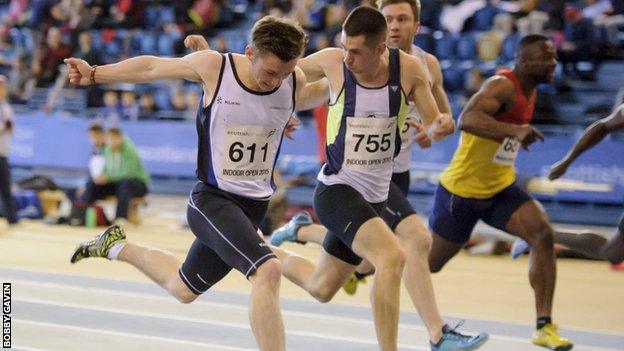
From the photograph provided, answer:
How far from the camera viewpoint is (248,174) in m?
6.63

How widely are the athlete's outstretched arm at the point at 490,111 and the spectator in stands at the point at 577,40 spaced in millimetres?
9351

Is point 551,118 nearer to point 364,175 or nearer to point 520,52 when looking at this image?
point 520,52

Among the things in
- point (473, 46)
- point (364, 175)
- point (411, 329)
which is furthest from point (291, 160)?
point (364, 175)

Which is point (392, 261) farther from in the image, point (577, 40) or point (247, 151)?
point (577, 40)

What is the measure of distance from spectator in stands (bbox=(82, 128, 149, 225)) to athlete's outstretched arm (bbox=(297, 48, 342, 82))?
11553 millimetres

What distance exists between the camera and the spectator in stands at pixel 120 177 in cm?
1847

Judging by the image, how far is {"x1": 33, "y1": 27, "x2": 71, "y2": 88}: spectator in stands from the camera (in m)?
24.8

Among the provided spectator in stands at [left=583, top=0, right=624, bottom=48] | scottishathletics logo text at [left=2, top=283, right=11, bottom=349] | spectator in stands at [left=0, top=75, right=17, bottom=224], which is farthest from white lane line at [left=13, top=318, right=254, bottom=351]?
spectator in stands at [left=583, top=0, right=624, bottom=48]

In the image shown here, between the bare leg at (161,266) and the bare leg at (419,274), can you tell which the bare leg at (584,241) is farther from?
the bare leg at (161,266)

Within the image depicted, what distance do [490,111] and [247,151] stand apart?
89.8 inches

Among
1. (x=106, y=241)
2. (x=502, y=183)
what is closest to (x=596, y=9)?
(x=502, y=183)

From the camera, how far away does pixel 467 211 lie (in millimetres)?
8641

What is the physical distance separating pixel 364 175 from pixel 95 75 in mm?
1625

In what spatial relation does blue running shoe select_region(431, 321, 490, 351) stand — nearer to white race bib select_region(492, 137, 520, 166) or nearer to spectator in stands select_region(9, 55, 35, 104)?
white race bib select_region(492, 137, 520, 166)
